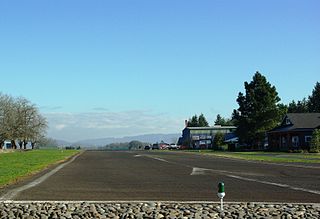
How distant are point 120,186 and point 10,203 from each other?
6562mm

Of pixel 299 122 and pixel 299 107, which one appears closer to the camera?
pixel 299 122

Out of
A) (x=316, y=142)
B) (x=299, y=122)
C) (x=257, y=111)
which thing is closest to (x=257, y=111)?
(x=257, y=111)

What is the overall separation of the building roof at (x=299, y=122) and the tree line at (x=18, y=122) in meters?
60.7

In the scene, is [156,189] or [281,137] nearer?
[156,189]

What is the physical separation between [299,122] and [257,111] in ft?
37.6

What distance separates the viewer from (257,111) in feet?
292

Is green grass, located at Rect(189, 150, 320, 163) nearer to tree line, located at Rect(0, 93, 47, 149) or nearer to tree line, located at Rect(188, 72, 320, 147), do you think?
tree line, located at Rect(188, 72, 320, 147)

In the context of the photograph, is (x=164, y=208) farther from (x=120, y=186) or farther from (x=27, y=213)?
(x=120, y=186)

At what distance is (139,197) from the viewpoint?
15234 millimetres

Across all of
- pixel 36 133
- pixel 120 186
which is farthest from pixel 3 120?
pixel 120 186

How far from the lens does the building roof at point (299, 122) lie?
251 feet

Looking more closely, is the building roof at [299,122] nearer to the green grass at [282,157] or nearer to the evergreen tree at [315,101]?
the green grass at [282,157]

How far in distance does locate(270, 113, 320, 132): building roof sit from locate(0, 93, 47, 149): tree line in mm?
60736

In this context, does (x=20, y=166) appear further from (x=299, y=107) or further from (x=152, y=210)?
(x=299, y=107)
